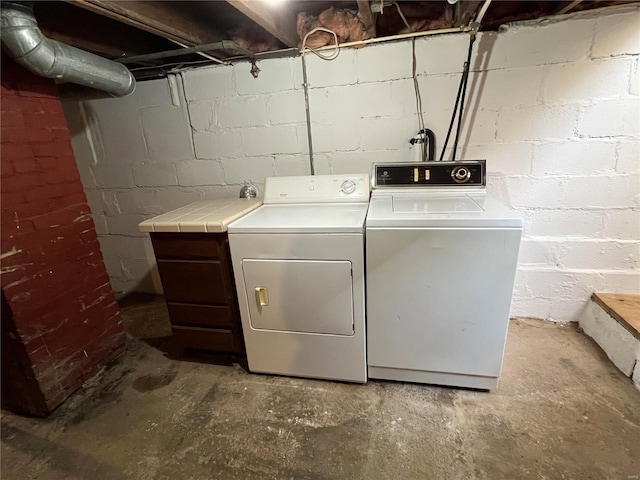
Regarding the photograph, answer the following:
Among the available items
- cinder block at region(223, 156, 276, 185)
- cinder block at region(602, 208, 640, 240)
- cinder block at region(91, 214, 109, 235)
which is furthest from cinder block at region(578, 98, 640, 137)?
cinder block at region(91, 214, 109, 235)

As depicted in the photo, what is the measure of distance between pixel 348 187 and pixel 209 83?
122 cm

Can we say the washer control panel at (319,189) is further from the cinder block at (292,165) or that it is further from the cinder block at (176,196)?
the cinder block at (176,196)

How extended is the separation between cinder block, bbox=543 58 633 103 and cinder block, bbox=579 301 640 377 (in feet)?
3.99

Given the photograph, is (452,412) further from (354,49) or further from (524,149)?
(354,49)

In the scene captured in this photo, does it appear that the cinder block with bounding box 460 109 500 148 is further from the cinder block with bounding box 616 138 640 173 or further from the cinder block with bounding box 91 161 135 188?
the cinder block with bounding box 91 161 135 188

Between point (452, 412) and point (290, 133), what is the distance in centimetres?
187

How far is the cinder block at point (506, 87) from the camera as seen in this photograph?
5.98 feet

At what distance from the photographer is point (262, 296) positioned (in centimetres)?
168

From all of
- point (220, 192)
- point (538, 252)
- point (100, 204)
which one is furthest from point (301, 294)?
point (100, 204)

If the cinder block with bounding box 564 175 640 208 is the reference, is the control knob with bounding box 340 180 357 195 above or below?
above

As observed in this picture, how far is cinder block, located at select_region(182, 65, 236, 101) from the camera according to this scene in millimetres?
2191

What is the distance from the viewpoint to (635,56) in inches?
66.4

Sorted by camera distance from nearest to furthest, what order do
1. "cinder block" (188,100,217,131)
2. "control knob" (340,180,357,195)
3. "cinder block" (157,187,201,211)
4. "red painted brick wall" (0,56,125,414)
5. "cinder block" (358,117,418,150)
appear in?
"red painted brick wall" (0,56,125,414), "control knob" (340,180,357,195), "cinder block" (358,117,418,150), "cinder block" (188,100,217,131), "cinder block" (157,187,201,211)

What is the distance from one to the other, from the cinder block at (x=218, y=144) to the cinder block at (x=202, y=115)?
47mm
